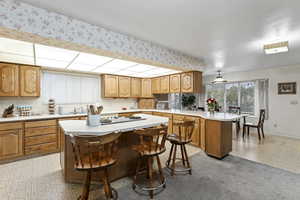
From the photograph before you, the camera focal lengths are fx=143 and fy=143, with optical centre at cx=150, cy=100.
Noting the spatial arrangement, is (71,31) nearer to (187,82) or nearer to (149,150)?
(149,150)

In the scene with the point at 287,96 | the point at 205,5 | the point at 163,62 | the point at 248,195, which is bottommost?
the point at 248,195

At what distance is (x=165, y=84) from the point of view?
539 cm

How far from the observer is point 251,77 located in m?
5.70

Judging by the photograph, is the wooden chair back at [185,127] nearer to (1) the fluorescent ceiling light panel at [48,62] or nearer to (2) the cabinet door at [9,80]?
(1) the fluorescent ceiling light panel at [48,62]

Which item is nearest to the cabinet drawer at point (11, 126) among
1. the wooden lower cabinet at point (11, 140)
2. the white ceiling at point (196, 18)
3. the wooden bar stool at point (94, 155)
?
the wooden lower cabinet at point (11, 140)

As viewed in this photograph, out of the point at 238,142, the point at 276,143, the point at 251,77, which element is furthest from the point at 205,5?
the point at 251,77

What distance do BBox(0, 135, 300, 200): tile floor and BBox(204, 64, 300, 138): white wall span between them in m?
0.74

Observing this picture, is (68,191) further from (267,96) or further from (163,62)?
(267,96)

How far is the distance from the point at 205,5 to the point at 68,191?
10.1 ft

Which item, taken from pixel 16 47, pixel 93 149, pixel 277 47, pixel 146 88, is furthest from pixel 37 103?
pixel 277 47

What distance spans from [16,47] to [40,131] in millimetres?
1914

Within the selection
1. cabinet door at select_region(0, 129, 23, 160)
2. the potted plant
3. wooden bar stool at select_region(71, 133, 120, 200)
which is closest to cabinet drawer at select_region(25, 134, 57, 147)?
cabinet door at select_region(0, 129, 23, 160)

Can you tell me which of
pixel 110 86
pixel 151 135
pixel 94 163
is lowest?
pixel 94 163

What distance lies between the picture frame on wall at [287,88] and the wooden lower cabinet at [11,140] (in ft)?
25.4
